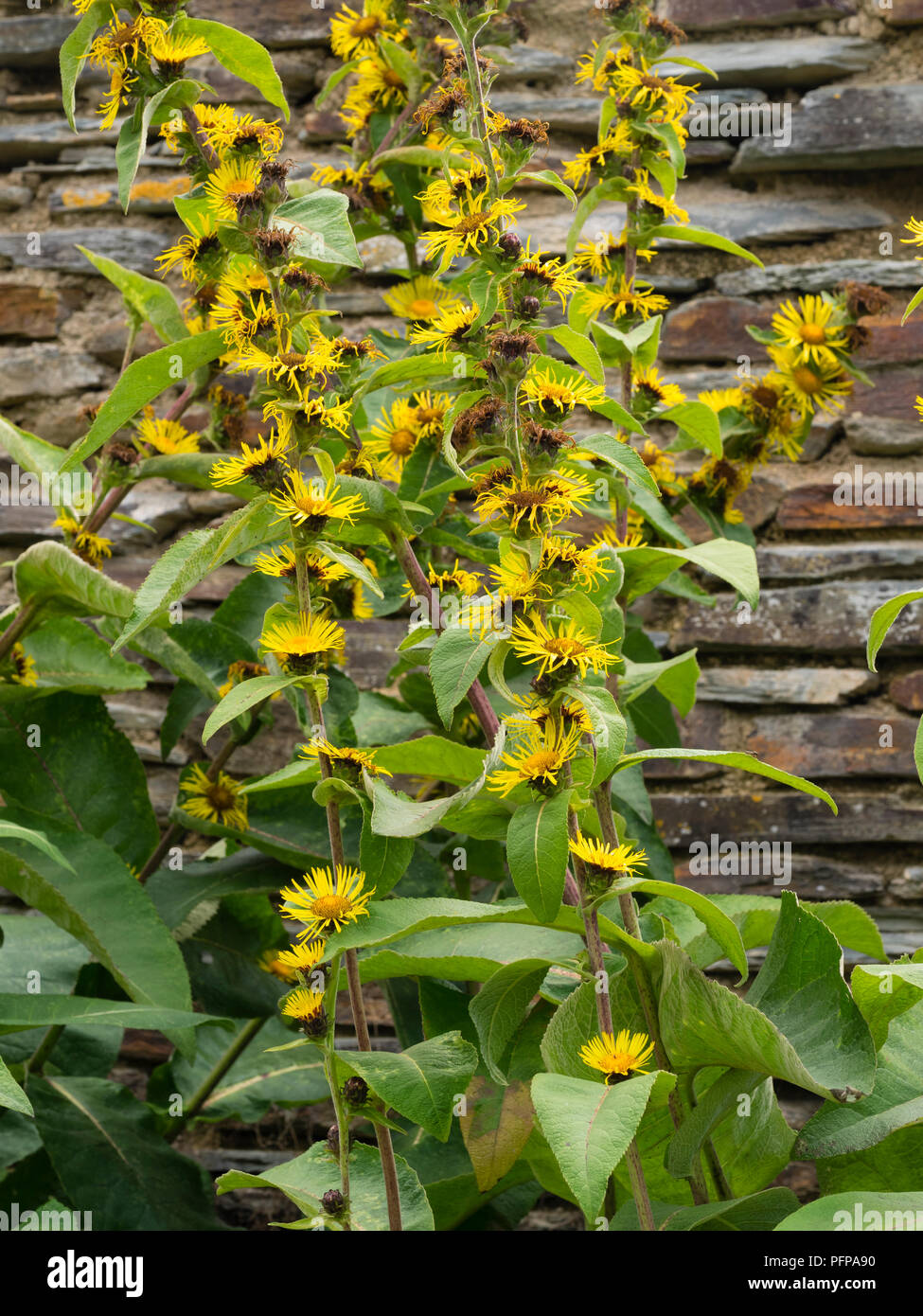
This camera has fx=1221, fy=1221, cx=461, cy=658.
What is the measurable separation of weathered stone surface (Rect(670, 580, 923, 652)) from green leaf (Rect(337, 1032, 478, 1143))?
2.27ft

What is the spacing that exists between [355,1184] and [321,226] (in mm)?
532

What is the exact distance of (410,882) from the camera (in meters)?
0.88

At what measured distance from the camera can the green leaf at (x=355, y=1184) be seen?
0.63 metres

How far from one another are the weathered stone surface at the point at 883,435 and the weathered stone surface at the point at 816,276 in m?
0.14

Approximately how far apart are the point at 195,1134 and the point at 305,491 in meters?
0.84

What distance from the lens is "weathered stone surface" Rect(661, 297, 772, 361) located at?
1.31 m

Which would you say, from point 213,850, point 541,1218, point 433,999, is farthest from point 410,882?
point 541,1218

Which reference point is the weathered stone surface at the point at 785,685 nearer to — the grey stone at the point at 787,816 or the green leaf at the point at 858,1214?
the grey stone at the point at 787,816

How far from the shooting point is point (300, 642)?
25.1 inches

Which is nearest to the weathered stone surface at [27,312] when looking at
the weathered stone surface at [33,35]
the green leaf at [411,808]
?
the weathered stone surface at [33,35]

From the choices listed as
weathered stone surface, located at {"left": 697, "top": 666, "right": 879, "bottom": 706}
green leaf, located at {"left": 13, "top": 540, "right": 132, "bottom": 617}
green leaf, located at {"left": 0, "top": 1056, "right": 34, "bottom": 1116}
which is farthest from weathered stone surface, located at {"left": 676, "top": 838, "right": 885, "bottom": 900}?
green leaf, located at {"left": 0, "top": 1056, "right": 34, "bottom": 1116}

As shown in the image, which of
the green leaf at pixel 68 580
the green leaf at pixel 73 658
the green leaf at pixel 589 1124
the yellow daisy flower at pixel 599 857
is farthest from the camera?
the green leaf at pixel 73 658

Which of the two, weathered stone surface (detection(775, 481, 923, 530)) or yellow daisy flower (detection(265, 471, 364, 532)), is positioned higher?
weathered stone surface (detection(775, 481, 923, 530))

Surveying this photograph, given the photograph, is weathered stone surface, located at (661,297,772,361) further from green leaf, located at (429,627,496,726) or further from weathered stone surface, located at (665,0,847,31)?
green leaf, located at (429,627,496,726)
